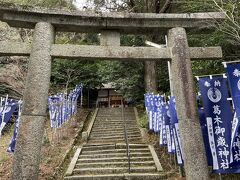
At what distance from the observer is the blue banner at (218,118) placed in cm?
570

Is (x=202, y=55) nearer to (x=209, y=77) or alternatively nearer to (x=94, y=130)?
(x=209, y=77)

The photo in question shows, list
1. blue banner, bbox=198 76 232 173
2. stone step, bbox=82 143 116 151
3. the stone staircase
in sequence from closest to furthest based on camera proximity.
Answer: blue banner, bbox=198 76 232 173 → the stone staircase → stone step, bbox=82 143 116 151

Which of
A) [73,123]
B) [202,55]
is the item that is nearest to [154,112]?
[202,55]

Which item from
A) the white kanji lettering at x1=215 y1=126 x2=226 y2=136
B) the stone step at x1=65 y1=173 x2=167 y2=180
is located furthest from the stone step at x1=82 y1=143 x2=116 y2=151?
the white kanji lettering at x1=215 y1=126 x2=226 y2=136

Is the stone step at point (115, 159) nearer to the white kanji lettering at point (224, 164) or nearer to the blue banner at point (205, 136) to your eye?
the blue banner at point (205, 136)

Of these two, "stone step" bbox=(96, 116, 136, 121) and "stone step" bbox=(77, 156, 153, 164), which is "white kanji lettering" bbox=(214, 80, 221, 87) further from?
"stone step" bbox=(96, 116, 136, 121)

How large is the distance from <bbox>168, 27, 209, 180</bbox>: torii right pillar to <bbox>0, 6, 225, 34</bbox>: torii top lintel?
1.17 feet

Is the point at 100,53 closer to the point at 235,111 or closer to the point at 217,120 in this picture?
the point at 217,120

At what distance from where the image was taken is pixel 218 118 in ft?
19.0

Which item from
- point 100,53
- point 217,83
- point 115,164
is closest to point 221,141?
point 217,83

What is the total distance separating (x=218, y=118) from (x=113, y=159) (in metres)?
5.62

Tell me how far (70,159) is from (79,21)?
6.45 meters

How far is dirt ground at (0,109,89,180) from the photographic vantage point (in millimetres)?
9184

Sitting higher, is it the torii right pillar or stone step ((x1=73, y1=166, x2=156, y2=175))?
the torii right pillar
